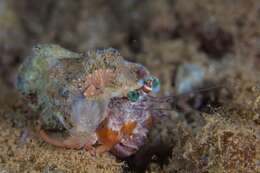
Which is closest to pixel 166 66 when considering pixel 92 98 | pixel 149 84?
pixel 149 84

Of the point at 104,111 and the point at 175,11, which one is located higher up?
the point at 175,11

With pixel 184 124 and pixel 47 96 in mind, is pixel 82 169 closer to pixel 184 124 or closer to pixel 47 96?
pixel 47 96

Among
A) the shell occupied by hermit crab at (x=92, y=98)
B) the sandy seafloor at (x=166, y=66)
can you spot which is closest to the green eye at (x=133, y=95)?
the shell occupied by hermit crab at (x=92, y=98)

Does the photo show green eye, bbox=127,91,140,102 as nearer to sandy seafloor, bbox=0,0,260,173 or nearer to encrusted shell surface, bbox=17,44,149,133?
encrusted shell surface, bbox=17,44,149,133

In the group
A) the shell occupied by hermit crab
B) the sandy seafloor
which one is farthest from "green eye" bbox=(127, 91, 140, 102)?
the sandy seafloor

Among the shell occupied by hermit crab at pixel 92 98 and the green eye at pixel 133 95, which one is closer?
the shell occupied by hermit crab at pixel 92 98

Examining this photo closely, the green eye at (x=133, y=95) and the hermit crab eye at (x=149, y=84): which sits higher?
the hermit crab eye at (x=149, y=84)

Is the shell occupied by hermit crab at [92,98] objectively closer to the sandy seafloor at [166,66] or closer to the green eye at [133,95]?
the green eye at [133,95]

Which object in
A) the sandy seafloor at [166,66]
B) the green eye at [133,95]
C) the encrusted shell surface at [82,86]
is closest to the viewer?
the sandy seafloor at [166,66]

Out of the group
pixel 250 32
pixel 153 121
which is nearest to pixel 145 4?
pixel 250 32
